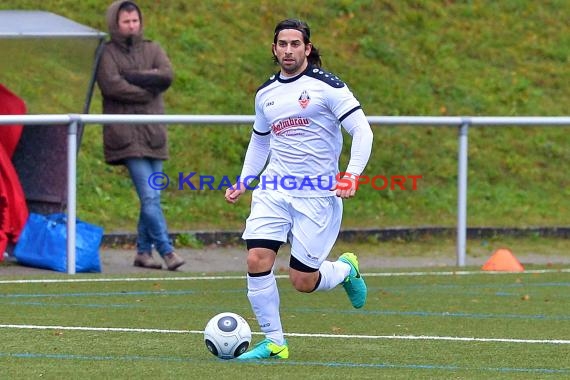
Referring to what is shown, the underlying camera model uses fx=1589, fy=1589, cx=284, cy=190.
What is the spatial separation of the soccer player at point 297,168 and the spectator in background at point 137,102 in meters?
4.98

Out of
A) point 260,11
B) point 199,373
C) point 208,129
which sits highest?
point 260,11

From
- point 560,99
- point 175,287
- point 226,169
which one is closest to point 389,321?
point 175,287

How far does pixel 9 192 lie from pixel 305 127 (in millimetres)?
→ 5823

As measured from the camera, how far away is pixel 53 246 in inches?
542

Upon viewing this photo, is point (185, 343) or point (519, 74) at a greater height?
point (519, 74)

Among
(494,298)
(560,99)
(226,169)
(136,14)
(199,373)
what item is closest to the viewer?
(199,373)

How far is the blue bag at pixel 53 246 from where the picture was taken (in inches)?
541

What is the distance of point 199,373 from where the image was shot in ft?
26.7

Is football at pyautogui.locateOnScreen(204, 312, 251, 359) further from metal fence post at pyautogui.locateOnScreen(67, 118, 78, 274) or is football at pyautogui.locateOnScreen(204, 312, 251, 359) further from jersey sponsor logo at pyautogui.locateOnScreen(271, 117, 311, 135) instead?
metal fence post at pyautogui.locateOnScreen(67, 118, 78, 274)

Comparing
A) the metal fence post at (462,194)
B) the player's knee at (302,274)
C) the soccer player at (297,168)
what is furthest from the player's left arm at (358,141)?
the metal fence post at (462,194)

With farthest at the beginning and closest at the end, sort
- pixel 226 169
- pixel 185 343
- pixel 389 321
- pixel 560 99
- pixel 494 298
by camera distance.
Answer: pixel 560 99, pixel 226 169, pixel 494 298, pixel 389 321, pixel 185 343

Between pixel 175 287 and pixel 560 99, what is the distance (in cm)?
1093

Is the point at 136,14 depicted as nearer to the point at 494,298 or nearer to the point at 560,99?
the point at 494,298

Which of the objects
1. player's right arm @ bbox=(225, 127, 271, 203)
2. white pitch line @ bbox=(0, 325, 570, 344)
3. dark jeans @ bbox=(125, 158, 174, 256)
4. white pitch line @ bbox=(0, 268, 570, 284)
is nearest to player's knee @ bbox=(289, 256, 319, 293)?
player's right arm @ bbox=(225, 127, 271, 203)
